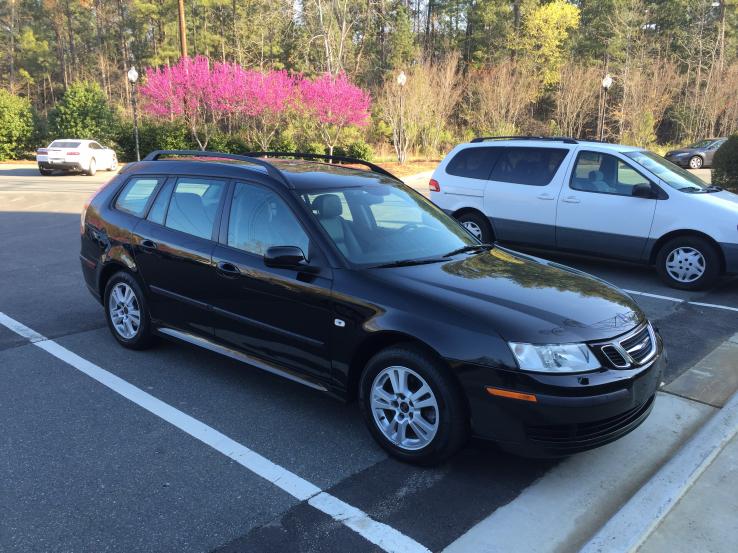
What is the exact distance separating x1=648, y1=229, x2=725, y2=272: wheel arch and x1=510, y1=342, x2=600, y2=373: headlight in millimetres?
5112

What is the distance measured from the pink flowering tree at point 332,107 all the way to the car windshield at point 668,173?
2063 cm

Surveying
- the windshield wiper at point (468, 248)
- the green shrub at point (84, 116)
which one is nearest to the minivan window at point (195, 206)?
A: the windshield wiper at point (468, 248)

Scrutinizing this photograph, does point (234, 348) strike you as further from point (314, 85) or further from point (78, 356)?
point (314, 85)

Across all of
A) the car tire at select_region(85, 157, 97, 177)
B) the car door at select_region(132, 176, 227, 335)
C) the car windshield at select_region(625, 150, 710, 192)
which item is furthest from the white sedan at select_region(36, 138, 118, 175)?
the car windshield at select_region(625, 150, 710, 192)

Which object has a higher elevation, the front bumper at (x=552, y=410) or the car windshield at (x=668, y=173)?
the car windshield at (x=668, y=173)

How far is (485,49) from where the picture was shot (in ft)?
183

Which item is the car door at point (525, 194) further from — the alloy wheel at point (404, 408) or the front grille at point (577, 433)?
the alloy wheel at point (404, 408)

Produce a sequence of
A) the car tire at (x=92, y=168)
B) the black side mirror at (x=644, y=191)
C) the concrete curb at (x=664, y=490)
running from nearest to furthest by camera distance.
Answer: the concrete curb at (x=664, y=490)
the black side mirror at (x=644, y=191)
the car tire at (x=92, y=168)

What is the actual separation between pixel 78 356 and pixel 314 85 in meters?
24.8

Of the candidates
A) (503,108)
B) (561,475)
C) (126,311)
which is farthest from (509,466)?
(503,108)

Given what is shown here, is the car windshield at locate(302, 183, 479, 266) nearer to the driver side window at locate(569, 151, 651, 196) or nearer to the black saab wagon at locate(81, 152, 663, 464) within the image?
the black saab wagon at locate(81, 152, 663, 464)

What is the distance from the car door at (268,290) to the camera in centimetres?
379

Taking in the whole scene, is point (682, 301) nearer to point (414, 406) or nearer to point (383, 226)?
point (383, 226)

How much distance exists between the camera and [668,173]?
7.93 metres
